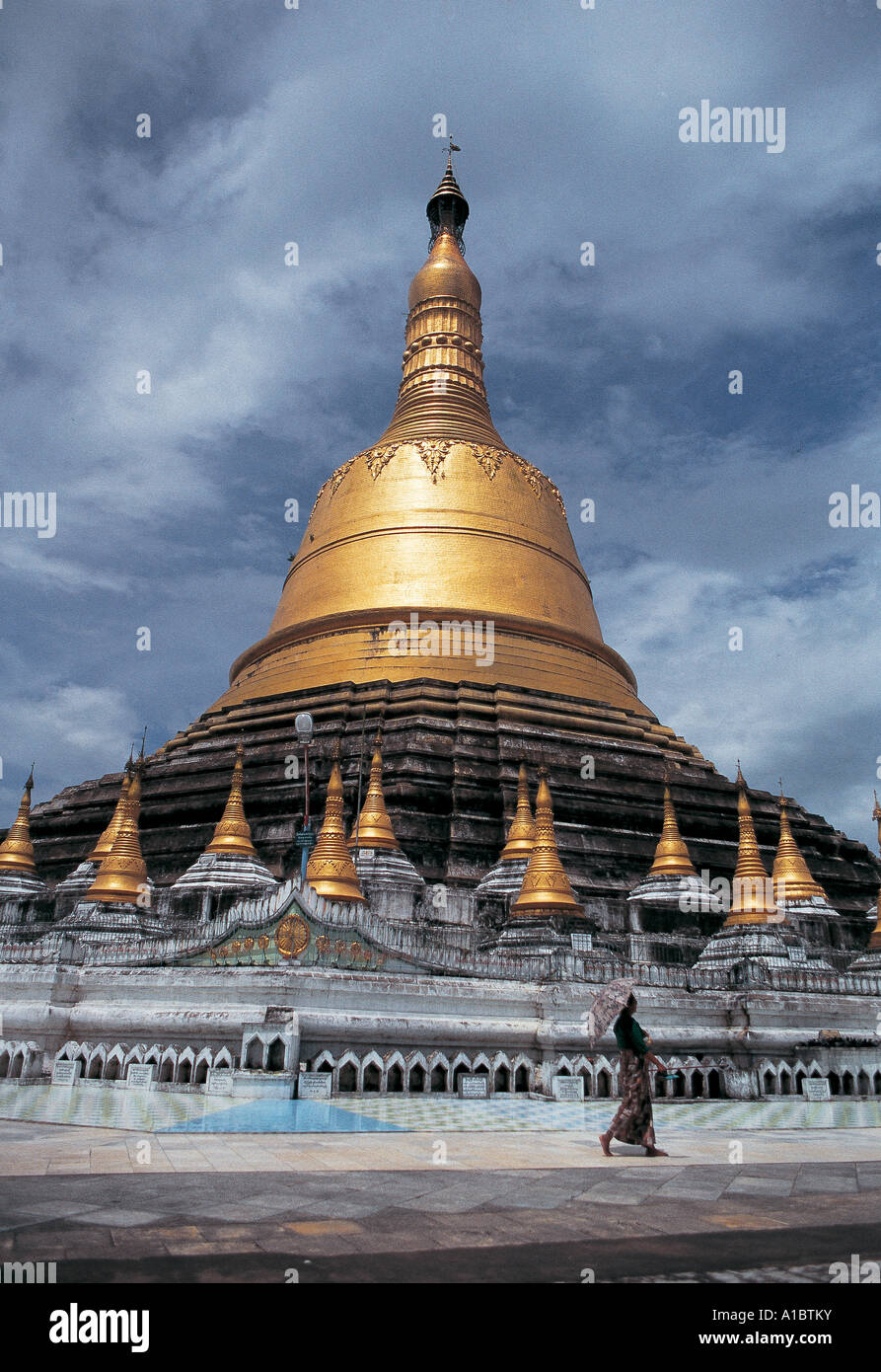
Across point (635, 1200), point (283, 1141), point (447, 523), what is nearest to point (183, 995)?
point (283, 1141)

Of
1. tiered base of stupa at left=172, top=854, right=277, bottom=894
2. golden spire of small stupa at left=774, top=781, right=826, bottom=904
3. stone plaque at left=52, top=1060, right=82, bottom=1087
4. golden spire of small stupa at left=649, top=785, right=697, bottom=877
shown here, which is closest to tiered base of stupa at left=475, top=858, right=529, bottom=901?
golden spire of small stupa at left=649, top=785, right=697, bottom=877

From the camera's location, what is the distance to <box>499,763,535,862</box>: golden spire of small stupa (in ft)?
57.7

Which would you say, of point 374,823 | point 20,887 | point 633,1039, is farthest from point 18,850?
point 633,1039

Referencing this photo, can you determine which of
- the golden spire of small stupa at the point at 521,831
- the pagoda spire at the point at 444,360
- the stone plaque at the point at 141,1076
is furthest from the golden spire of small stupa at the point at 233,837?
the pagoda spire at the point at 444,360

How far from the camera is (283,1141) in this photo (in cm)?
653

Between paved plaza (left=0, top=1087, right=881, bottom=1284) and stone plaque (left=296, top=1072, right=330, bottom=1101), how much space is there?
1705mm

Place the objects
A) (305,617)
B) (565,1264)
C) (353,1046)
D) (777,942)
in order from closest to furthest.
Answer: (565,1264) → (353,1046) → (777,942) → (305,617)

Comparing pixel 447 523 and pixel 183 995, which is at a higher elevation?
pixel 447 523

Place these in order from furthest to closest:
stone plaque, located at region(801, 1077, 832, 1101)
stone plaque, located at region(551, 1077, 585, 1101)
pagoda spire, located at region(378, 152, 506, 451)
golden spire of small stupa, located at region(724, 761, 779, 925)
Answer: pagoda spire, located at region(378, 152, 506, 451) < golden spire of small stupa, located at region(724, 761, 779, 925) < stone plaque, located at region(801, 1077, 832, 1101) < stone plaque, located at region(551, 1077, 585, 1101)

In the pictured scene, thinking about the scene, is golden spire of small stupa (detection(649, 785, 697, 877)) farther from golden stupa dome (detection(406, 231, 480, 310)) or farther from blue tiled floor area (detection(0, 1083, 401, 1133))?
golden stupa dome (detection(406, 231, 480, 310))

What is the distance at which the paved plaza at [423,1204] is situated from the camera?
312 centimetres
